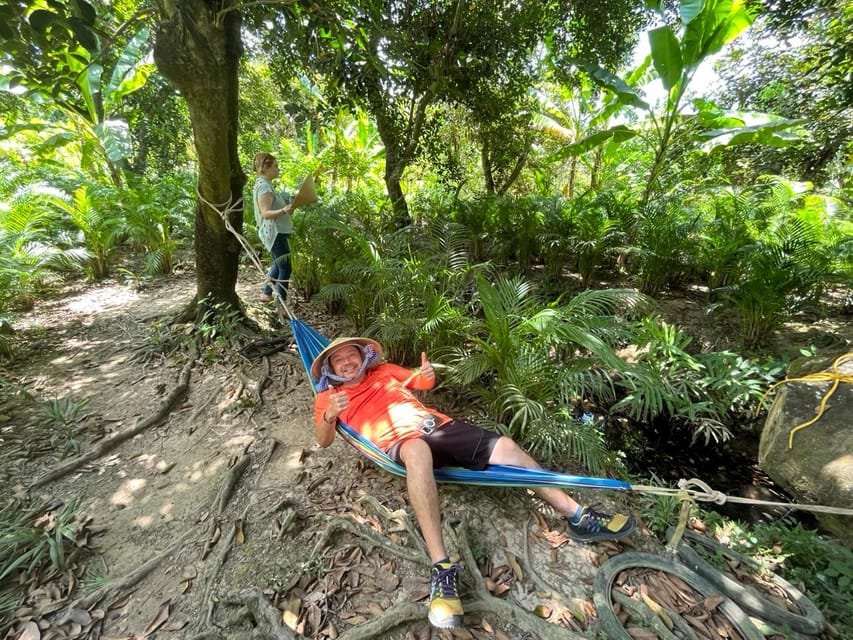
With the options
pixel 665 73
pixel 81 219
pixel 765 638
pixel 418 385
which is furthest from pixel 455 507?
pixel 81 219

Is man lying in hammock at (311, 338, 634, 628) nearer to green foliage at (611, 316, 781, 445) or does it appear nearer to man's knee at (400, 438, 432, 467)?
man's knee at (400, 438, 432, 467)

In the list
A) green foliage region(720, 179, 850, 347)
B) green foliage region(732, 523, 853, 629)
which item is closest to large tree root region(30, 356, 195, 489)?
green foliage region(732, 523, 853, 629)

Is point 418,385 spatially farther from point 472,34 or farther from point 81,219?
point 81,219

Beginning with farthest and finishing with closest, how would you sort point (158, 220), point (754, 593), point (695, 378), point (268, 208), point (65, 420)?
point (158, 220) < point (268, 208) < point (695, 378) < point (65, 420) < point (754, 593)

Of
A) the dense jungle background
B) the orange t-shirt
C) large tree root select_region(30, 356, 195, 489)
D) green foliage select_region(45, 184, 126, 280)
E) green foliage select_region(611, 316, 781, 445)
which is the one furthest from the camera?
A: green foliage select_region(45, 184, 126, 280)

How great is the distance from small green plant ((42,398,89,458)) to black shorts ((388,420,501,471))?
6.68 ft

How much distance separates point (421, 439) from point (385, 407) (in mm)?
317

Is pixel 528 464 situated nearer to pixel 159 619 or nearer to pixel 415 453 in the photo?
pixel 415 453

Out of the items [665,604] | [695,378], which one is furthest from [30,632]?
[695,378]

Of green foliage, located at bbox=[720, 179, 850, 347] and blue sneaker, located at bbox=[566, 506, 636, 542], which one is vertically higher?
green foliage, located at bbox=[720, 179, 850, 347]

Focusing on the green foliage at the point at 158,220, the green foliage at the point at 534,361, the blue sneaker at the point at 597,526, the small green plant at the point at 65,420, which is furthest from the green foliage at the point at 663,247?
the green foliage at the point at 158,220

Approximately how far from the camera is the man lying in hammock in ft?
5.14

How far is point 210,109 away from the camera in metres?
2.52

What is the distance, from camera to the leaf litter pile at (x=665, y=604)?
1477mm
